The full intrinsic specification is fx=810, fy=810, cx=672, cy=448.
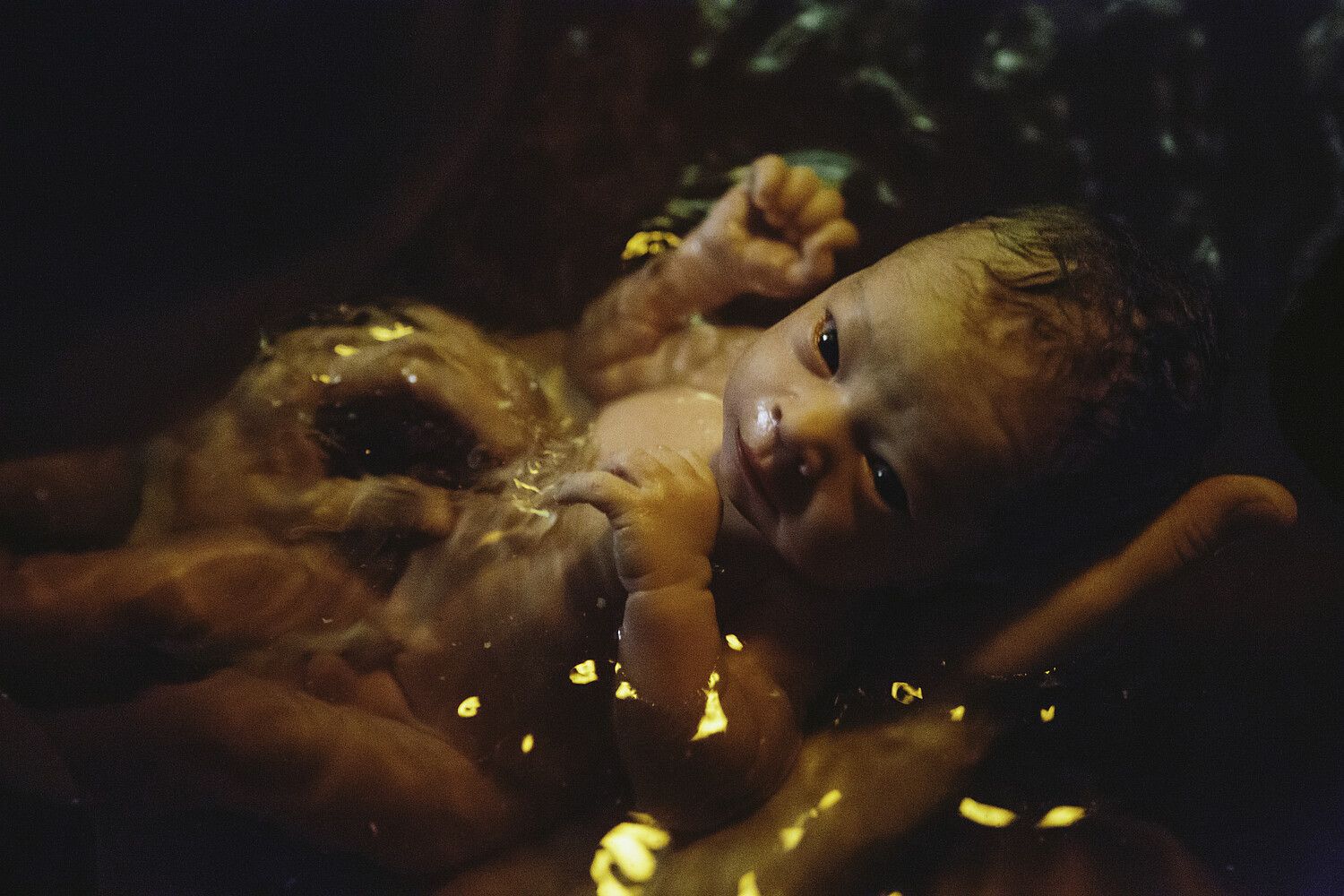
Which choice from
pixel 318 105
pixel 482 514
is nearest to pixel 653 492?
pixel 482 514

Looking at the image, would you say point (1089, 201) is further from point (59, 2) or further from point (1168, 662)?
point (59, 2)

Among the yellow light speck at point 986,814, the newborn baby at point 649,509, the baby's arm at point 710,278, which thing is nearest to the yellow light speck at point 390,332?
the newborn baby at point 649,509

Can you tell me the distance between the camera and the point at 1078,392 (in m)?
0.53

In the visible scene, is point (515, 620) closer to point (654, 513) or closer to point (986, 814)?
point (654, 513)

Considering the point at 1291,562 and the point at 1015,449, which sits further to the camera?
the point at 1291,562

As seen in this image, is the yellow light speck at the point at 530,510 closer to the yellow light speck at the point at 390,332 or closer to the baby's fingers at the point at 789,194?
the yellow light speck at the point at 390,332

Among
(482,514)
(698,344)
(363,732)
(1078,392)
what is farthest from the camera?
(698,344)

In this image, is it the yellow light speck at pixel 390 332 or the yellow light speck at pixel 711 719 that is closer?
the yellow light speck at pixel 711 719

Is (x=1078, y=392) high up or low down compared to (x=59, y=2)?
down

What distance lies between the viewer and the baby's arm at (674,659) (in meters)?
0.61

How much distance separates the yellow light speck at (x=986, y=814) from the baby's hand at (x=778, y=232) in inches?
19.4

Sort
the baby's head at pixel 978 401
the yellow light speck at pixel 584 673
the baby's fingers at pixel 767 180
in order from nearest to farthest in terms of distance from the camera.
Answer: the baby's head at pixel 978 401, the yellow light speck at pixel 584 673, the baby's fingers at pixel 767 180

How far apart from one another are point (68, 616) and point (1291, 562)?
104 centimetres

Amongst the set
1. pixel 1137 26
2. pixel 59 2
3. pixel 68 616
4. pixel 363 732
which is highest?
pixel 59 2
